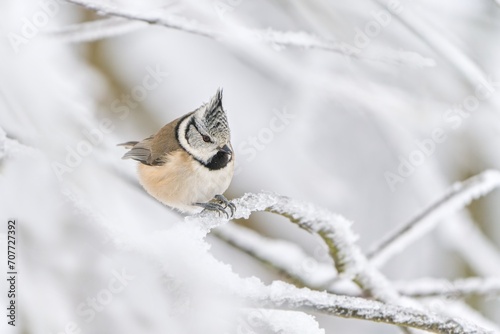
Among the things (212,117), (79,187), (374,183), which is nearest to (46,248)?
(79,187)

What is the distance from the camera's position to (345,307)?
1229 millimetres

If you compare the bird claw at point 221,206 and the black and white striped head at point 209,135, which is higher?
the black and white striped head at point 209,135

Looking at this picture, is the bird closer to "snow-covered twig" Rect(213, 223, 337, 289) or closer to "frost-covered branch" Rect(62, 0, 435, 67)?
"snow-covered twig" Rect(213, 223, 337, 289)

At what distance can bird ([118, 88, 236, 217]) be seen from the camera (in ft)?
6.91

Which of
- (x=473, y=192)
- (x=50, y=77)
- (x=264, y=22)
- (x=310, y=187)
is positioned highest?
(x=264, y=22)

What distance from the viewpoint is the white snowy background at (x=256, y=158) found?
1413 mm

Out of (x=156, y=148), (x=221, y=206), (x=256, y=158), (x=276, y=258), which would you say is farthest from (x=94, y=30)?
(x=256, y=158)

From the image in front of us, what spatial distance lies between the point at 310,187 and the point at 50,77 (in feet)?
5.50

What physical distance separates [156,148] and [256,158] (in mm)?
1079

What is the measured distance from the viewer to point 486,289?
6.42 feet

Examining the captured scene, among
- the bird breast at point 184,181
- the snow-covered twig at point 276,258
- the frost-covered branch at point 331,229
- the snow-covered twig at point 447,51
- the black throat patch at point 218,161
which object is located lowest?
the frost-covered branch at point 331,229


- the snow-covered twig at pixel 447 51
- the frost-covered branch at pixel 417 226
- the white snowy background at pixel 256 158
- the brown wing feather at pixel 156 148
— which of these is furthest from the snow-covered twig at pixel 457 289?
the brown wing feather at pixel 156 148

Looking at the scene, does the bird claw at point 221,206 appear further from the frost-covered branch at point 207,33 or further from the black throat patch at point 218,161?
the frost-covered branch at point 207,33

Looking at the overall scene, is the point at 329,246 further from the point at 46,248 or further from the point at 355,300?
the point at 46,248
